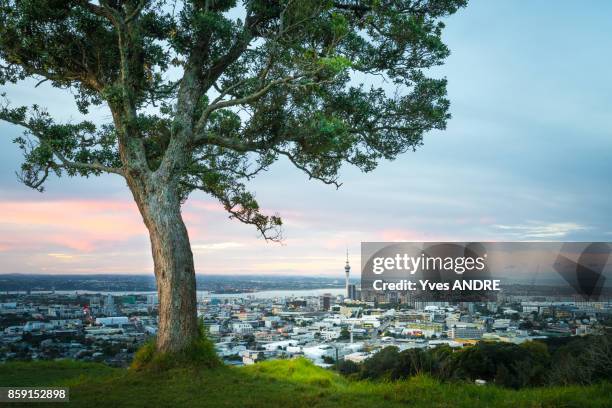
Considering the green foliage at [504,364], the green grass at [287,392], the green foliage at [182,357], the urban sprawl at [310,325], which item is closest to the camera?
the green grass at [287,392]

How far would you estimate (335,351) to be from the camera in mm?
13430

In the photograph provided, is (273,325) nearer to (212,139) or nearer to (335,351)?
(335,351)

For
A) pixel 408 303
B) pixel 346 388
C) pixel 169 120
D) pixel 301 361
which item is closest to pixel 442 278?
pixel 408 303

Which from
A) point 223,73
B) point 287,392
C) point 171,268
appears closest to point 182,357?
point 171,268

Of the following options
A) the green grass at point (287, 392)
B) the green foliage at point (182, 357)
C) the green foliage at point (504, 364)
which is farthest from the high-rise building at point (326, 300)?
the green foliage at point (182, 357)

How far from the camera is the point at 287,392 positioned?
859 centimetres

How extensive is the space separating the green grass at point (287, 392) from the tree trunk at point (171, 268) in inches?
27.4

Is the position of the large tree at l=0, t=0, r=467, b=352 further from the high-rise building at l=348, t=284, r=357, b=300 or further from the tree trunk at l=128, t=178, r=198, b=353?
the high-rise building at l=348, t=284, r=357, b=300

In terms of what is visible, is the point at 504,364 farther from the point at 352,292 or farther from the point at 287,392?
the point at 352,292

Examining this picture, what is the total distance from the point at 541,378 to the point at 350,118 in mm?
6005

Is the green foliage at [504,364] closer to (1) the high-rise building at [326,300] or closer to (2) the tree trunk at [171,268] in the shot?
(2) the tree trunk at [171,268]

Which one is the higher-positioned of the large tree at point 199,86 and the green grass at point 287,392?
the large tree at point 199,86

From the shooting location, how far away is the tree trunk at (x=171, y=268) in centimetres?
986

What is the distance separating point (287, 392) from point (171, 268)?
118 inches
